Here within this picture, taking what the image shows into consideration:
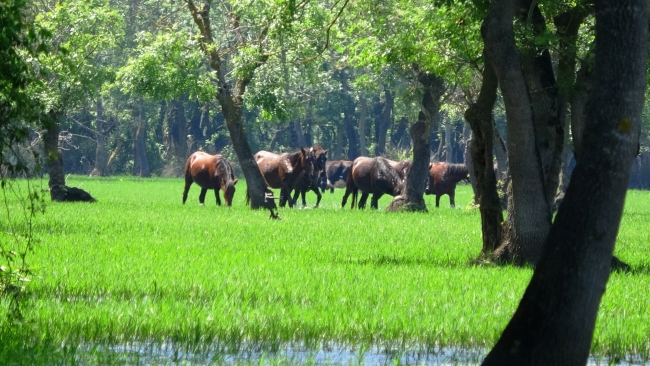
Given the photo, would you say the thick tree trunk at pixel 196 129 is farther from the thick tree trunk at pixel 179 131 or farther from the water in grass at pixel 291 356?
the water in grass at pixel 291 356

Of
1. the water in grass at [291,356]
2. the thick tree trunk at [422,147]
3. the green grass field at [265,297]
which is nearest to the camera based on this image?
the water in grass at [291,356]

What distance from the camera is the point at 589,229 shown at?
23.0ft

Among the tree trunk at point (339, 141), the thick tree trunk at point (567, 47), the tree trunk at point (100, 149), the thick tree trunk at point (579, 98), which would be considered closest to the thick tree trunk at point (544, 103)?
the thick tree trunk at point (567, 47)

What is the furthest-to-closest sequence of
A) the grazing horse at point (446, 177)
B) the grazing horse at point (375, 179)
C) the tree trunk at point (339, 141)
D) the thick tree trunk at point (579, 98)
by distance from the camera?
the tree trunk at point (339, 141) < the grazing horse at point (446, 177) < the grazing horse at point (375, 179) < the thick tree trunk at point (579, 98)

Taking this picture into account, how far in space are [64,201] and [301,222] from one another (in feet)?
43.5

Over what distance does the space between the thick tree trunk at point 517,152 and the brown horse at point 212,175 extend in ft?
74.2

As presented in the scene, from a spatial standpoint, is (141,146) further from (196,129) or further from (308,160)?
(308,160)

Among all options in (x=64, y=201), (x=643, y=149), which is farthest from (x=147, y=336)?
(x=643, y=149)

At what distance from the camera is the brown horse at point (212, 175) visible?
127ft

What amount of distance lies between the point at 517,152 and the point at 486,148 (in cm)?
83

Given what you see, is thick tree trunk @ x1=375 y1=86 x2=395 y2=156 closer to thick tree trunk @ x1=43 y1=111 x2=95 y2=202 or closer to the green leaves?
thick tree trunk @ x1=43 y1=111 x2=95 y2=202

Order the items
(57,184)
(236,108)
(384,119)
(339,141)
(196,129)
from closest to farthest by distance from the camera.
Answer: (236,108), (57,184), (384,119), (339,141), (196,129)

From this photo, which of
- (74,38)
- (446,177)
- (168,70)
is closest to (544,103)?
(168,70)

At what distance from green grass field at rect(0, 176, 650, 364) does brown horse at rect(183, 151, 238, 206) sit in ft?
54.5
